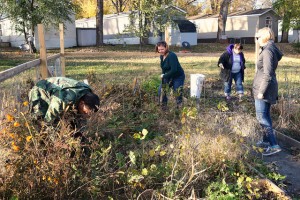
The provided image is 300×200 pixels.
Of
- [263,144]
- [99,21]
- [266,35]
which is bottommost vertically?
[263,144]

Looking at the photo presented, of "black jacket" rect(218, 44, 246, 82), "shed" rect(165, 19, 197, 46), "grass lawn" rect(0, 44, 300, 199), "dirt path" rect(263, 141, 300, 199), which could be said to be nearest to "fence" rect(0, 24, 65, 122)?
"grass lawn" rect(0, 44, 300, 199)

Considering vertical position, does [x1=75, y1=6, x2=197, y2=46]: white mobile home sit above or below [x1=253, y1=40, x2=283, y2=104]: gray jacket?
above

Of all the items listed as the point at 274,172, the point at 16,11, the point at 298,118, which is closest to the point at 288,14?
the point at 16,11

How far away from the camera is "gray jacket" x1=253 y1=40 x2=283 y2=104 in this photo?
428 centimetres

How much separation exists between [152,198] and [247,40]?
39.1 m

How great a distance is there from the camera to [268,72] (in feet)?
14.0

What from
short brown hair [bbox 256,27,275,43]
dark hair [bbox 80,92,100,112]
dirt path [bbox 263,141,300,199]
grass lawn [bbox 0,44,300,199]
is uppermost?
short brown hair [bbox 256,27,275,43]

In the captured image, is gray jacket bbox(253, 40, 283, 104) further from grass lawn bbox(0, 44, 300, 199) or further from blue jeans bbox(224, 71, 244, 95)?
blue jeans bbox(224, 71, 244, 95)

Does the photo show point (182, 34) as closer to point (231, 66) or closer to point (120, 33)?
point (120, 33)

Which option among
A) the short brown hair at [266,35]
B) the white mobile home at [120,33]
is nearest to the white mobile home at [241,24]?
the white mobile home at [120,33]

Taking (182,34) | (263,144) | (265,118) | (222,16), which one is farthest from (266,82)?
(222,16)

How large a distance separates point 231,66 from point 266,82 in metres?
3.49

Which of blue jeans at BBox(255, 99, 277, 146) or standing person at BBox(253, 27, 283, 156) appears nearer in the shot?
standing person at BBox(253, 27, 283, 156)

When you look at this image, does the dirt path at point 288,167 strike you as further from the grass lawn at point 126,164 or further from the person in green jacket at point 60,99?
the person in green jacket at point 60,99
